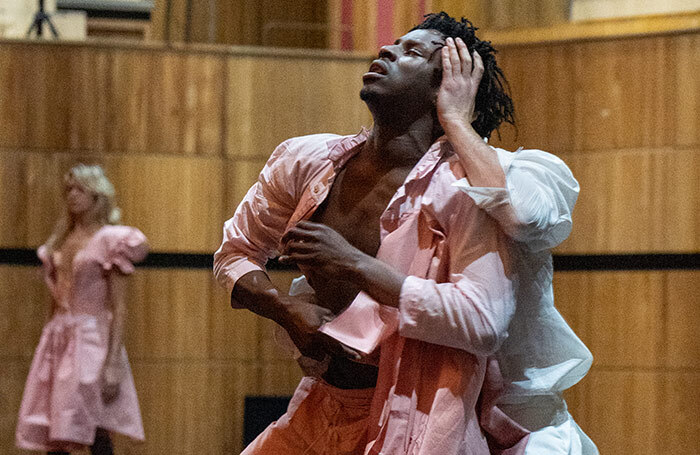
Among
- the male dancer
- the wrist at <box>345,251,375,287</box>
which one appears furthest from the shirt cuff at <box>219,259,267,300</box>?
the wrist at <box>345,251,375,287</box>

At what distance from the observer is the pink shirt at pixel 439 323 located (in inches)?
79.8

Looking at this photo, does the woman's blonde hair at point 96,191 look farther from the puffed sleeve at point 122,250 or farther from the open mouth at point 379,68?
the open mouth at point 379,68

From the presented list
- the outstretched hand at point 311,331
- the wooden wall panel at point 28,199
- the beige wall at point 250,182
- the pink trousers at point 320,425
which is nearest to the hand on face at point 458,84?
the outstretched hand at point 311,331

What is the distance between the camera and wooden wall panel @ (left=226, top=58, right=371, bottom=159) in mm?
6867

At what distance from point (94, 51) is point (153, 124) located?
24.6 inches

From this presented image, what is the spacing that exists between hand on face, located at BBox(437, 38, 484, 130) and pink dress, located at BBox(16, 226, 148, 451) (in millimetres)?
3347

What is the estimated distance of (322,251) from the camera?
211 centimetres

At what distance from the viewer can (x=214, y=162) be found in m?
6.84

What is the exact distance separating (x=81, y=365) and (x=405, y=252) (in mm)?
3435

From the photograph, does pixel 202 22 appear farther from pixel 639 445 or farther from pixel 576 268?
pixel 639 445

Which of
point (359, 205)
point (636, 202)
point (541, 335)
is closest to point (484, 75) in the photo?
point (359, 205)

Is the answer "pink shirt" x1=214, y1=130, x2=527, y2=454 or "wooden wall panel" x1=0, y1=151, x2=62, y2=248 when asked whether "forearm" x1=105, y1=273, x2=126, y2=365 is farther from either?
"pink shirt" x1=214, y1=130, x2=527, y2=454

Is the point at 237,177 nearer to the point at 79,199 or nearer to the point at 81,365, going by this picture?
the point at 79,199

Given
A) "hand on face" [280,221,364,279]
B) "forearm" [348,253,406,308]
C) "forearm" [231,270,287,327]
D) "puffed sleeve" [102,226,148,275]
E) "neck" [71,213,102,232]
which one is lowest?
"puffed sleeve" [102,226,148,275]
